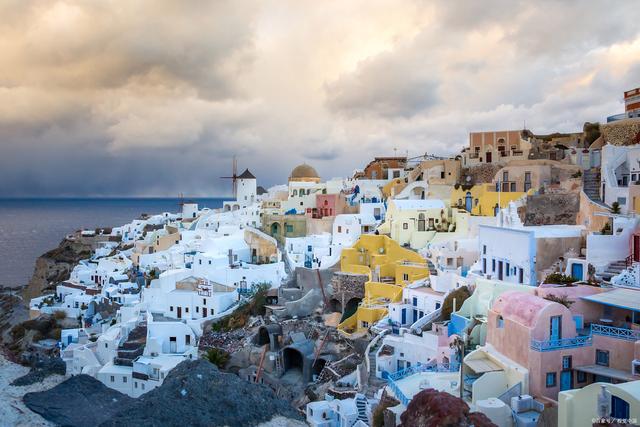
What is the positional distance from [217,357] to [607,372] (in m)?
15.6

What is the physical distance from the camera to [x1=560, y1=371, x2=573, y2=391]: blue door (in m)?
11.2

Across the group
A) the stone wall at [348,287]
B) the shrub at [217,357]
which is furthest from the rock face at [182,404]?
the stone wall at [348,287]

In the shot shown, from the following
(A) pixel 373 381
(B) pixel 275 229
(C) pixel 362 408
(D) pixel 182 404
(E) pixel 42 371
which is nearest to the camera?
(C) pixel 362 408

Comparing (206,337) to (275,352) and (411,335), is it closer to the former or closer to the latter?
(275,352)

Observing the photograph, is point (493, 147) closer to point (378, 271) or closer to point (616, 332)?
point (378, 271)

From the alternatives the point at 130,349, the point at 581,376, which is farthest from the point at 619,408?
the point at 130,349

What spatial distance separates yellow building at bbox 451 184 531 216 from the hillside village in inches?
3.4

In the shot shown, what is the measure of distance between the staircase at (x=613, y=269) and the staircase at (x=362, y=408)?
7.48 metres

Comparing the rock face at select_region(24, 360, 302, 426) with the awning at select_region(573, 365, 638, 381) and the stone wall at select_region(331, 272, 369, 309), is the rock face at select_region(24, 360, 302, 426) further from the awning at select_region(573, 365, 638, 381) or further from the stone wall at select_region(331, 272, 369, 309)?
the awning at select_region(573, 365, 638, 381)

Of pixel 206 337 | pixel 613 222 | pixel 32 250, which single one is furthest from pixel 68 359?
pixel 32 250

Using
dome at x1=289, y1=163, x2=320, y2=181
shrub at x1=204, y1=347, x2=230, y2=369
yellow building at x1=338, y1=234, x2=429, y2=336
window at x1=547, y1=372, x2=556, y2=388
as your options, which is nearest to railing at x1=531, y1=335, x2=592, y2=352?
window at x1=547, y1=372, x2=556, y2=388

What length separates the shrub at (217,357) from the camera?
896 inches

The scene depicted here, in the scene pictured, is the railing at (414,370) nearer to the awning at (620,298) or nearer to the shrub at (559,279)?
the awning at (620,298)

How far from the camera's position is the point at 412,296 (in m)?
20.2
